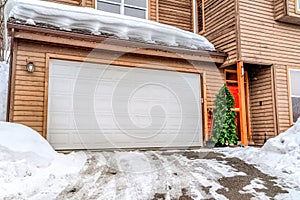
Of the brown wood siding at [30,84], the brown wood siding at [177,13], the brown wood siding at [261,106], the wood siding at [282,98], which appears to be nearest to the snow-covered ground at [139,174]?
the brown wood siding at [30,84]

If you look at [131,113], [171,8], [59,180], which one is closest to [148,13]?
[171,8]

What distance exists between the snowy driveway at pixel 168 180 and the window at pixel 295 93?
13.1 ft

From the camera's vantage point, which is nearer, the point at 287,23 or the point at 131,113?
the point at 131,113

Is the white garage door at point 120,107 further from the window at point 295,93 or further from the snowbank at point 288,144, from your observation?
the window at point 295,93

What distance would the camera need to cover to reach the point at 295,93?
27.2 ft

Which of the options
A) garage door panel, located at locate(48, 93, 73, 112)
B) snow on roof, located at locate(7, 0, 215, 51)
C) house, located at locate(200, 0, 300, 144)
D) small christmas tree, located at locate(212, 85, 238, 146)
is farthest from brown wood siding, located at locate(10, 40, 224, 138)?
house, located at locate(200, 0, 300, 144)

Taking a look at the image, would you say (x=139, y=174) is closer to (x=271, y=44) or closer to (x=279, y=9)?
(x=271, y=44)

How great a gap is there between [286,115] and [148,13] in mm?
6006

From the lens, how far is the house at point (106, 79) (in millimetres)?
5914

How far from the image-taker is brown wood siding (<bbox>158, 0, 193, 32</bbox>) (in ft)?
33.1

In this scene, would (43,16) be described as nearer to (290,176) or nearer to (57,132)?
(57,132)

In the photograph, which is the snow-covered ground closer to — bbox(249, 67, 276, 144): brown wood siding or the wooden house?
the wooden house

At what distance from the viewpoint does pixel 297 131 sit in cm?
527

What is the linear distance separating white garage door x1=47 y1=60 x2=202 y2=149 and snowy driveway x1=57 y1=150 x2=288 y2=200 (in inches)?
44.7
